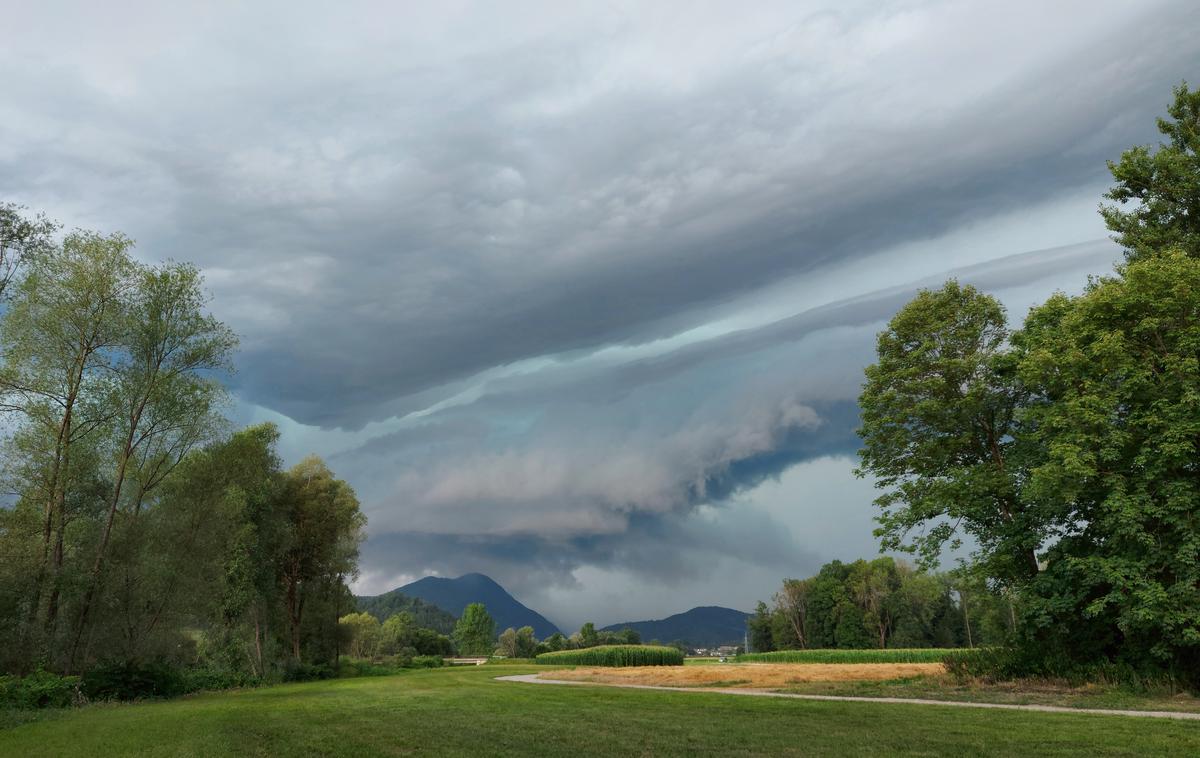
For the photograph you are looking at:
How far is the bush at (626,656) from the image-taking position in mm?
66750

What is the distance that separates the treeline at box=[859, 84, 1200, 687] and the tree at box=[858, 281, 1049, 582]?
7 cm

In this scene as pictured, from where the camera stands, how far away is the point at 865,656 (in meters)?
73.4

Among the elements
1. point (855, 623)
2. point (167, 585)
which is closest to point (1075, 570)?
point (167, 585)

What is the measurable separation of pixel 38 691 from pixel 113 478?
36.9 ft

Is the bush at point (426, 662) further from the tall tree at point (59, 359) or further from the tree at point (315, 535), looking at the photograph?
the tall tree at point (59, 359)

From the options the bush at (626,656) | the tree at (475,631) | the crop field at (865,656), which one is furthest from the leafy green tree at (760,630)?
the bush at (626,656)

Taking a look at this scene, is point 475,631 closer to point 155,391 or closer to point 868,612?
point 868,612

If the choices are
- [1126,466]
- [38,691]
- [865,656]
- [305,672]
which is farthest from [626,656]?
[1126,466]

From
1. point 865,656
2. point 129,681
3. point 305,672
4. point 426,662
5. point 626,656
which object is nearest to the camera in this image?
point 129,681

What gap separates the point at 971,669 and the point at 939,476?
8.38m

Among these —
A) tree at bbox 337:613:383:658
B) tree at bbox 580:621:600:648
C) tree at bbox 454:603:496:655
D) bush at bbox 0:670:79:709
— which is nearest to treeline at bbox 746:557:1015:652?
tree at bbox 580:621:600:648

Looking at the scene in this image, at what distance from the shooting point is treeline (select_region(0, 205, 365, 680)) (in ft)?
93.4

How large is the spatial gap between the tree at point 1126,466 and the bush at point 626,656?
4647 centimetres

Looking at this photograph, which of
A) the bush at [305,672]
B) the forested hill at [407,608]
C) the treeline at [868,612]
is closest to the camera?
the bush at [305,672]
